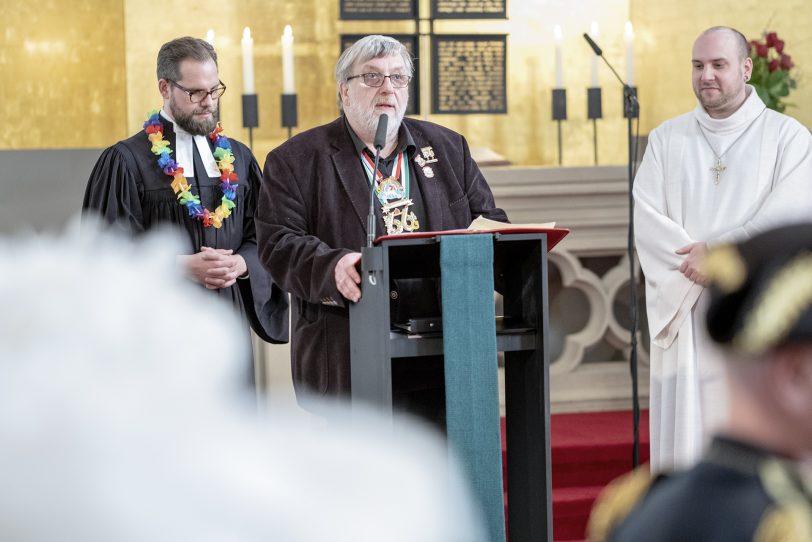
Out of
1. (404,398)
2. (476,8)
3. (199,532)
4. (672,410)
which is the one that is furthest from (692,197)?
(199,532)

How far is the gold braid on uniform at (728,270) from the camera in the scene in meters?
1.03

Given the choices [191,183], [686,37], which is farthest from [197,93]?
[686,37]

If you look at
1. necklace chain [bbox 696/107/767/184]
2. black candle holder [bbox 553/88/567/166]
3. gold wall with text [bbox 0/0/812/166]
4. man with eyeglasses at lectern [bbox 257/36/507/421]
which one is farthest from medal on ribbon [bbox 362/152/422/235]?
black candle holder [bbox 553/88/567/166]

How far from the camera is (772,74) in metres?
6.59

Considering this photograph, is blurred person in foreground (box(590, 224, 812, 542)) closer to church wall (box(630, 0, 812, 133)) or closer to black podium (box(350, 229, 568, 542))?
black podium (box(350, 229, 568, 542))

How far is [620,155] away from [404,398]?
470cm

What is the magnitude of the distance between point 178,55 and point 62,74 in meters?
2.84

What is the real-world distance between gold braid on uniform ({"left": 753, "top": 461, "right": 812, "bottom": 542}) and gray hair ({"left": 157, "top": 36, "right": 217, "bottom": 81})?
391cm

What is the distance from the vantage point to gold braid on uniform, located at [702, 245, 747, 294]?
40.6 inches

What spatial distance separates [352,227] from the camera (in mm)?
3836

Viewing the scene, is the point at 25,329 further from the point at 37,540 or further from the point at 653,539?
the point at 653,539

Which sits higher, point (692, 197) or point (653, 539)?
point (692, 197)

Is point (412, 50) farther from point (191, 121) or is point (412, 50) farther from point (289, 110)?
point (191, 121)

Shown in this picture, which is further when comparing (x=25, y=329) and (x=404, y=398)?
(x=404, y=398)
